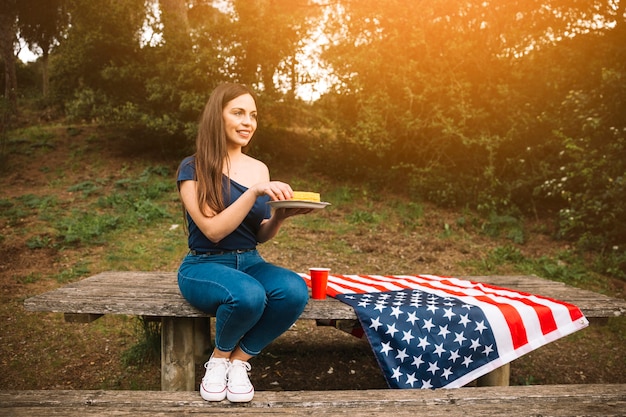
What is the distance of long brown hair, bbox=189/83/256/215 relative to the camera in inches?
102

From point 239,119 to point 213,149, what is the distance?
0.24m

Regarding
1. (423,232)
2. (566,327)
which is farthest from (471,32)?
(566,327)

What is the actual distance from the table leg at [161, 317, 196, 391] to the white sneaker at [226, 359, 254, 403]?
0.61m

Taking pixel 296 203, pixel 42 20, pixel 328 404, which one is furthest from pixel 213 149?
pixel 42 20

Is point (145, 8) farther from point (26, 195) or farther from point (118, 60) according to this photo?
point (26, 195)

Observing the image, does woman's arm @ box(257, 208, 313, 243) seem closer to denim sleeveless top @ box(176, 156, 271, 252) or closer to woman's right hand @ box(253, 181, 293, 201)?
denim sleeveless top @ box(176, 156, 271, 252)

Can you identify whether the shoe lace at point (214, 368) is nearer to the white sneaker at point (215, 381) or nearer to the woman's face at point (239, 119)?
the white sneaker at point (215, 381)

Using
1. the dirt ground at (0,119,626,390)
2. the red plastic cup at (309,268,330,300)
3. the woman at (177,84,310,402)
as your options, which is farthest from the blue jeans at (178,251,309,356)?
the dirt ground at (0,119,626,390)

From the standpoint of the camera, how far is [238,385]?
212 centimetres

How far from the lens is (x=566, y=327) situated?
2723mm

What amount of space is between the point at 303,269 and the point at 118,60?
6.90 m

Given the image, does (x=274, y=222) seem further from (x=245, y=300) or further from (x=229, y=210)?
(x=245, y=300)

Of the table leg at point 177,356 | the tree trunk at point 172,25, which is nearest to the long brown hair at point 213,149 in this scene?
the table leg at point 177,356

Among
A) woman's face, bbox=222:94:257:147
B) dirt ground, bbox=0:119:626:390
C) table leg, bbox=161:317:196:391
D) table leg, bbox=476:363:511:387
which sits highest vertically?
woman's face, bbox=222:94:257:147
